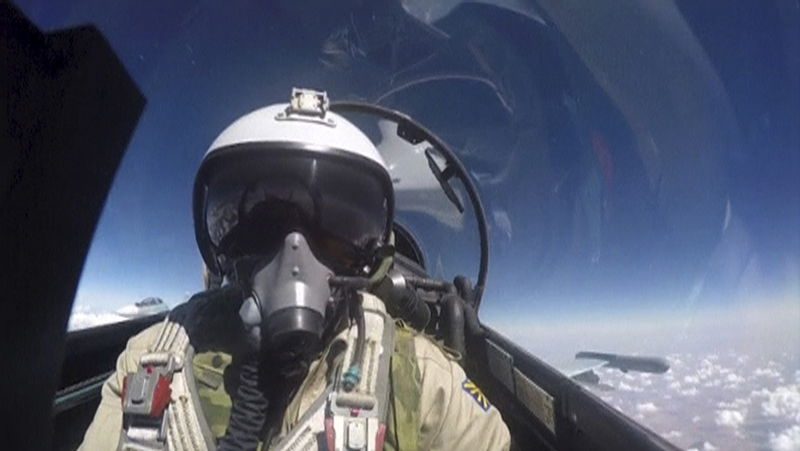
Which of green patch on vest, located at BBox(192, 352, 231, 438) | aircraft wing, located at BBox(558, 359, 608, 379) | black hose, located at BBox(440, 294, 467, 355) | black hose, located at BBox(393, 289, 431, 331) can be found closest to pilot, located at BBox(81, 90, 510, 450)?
green patch on vest, located at BBox(192, 352, 231, 438)

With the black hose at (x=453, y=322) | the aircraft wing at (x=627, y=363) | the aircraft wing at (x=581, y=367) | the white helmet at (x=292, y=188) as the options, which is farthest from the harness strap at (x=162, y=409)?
the aircraft wing at (x=581, y=367)

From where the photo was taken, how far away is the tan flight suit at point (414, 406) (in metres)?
1.10

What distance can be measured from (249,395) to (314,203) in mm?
478

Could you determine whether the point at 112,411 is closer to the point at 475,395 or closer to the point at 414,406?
the point at 414,406

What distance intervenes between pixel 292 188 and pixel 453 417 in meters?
0.67

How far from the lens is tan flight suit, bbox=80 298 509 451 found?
1101 mm

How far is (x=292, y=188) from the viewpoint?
1.24 m

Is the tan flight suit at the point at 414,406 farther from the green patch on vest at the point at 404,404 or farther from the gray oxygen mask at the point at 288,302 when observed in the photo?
the gray oxygen mask at the point at 288,302

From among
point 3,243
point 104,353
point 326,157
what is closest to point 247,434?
point 326,157

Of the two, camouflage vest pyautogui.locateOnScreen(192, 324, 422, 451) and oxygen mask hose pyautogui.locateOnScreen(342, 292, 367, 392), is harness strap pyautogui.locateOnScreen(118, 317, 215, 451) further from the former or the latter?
oxygen mask hose pyautogui.locateOnScreen(342, 292, 367, 392)

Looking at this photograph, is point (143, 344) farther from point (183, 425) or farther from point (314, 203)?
point (314, 203)

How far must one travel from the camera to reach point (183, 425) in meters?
1.09

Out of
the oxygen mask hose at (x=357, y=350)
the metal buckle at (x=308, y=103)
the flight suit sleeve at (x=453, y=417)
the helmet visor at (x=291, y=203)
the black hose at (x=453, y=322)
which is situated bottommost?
the flight suit sleeve at (x=453, y=417)

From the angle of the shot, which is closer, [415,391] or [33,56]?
[415,391]
